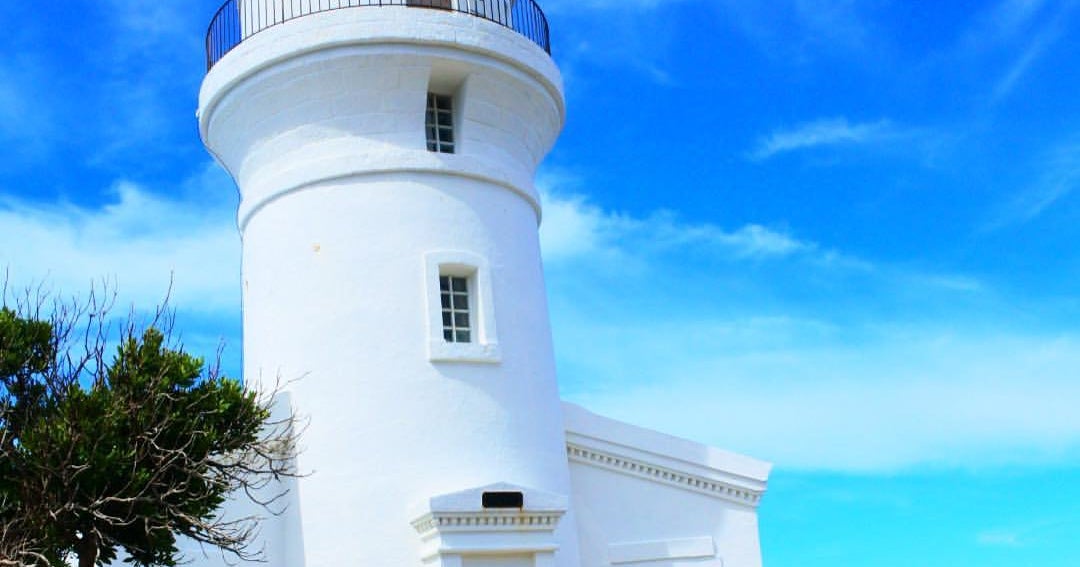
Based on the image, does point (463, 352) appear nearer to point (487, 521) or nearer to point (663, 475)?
point (487, 521)

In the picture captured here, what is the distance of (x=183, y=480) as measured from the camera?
570 inches

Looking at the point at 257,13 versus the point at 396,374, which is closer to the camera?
the point at 396,374

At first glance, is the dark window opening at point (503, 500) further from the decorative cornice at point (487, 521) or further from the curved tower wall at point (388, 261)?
the curved tower wall at point (388, 261)

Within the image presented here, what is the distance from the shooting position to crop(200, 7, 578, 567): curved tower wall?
17.0m

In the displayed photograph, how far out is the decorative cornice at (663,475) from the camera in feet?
61.9

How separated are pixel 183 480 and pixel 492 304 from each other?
494 cm

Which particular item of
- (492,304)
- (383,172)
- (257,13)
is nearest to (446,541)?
(492,304)

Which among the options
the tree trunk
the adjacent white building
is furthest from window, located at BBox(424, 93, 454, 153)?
the tree trunk

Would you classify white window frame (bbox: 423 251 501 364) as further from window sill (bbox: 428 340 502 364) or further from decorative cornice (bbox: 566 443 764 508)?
decorative cornice (bbox: 566 443 764 508)

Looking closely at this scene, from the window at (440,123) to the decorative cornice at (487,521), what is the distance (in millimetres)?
5036

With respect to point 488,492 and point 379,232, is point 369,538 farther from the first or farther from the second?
point 379,232

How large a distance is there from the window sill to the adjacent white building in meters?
0.03

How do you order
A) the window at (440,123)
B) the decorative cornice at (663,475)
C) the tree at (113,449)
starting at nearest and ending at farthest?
the tree at (113,449), the window at (440,123), the decorative cornice at (663,475)

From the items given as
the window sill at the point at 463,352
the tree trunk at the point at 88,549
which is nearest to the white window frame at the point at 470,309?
the window sill at the point at 463,352
